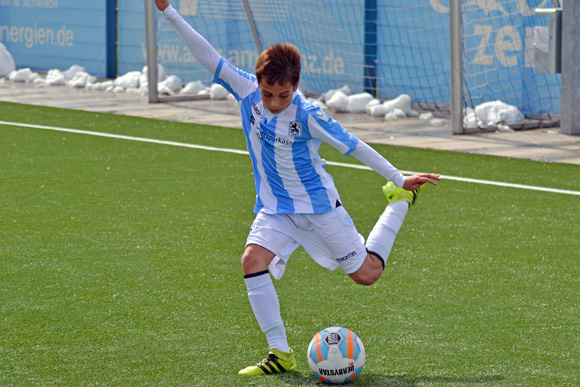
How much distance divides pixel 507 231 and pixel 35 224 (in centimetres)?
332

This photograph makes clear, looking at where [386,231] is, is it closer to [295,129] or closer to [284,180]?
[284,180]

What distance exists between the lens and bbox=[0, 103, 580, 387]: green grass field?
4.11 meters

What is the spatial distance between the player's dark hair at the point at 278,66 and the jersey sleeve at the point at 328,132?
196 mm

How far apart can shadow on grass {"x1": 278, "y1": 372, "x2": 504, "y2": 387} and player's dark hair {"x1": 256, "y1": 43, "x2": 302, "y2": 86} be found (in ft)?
4.08

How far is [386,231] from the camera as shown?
4699mm

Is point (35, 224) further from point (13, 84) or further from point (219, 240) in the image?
point (13, 84)

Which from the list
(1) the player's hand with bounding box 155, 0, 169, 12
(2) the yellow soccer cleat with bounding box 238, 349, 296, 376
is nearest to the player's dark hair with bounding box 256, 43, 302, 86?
(1) the player's hand with bounding box 155, 0, 169, 12

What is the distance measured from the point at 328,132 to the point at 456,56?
684 centimetres

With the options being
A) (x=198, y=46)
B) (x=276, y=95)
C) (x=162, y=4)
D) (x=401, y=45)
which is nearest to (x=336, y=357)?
(x=276, y=95)

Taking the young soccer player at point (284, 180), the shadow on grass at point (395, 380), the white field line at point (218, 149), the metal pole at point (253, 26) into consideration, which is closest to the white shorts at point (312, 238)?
the young soccer player at point (284, 180)

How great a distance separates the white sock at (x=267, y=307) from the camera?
4035 mm

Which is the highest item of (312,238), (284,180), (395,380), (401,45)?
(401,45)

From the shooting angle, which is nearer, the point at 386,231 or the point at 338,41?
the point at 386,231

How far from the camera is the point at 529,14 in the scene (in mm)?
12172
